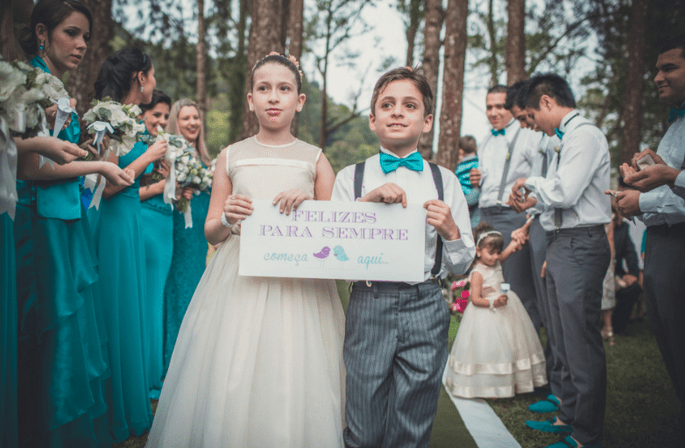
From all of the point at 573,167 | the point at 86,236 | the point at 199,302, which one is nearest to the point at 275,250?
the point at 199,302

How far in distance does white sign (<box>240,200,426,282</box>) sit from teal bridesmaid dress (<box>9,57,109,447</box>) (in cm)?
117

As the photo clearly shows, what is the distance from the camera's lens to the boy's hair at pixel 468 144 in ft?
22.5

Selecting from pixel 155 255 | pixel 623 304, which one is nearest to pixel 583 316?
pixel 155 255

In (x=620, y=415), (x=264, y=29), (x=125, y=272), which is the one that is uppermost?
(x=264, y=29)

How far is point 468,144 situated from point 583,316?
13.7 ft

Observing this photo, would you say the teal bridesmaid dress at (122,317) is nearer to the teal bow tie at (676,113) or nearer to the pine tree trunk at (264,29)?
the pine tree trunk at (264,29)

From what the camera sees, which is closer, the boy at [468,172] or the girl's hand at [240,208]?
the girl's hand at [240,208]

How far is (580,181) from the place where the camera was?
3197 millimetres

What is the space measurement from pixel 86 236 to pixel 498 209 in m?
4.14

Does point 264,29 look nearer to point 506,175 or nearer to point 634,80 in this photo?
point 506,175

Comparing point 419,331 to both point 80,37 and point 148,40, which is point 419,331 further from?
point 148,40

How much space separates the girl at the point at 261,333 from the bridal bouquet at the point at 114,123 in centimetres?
85

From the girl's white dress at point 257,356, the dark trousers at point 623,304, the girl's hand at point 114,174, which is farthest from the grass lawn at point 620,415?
the dark trousers at point 623,304

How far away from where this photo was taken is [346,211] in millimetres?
2246
